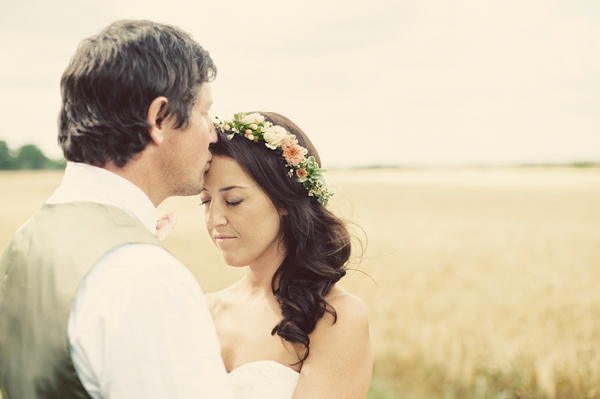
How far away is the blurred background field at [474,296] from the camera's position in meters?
6.41

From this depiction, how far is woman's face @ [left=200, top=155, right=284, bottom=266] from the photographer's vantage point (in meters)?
3.42

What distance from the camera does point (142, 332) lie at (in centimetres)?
167

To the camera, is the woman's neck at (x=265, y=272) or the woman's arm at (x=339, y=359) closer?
the woman's arm at (x=339, y=359)

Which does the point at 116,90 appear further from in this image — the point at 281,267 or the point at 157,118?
the point at 281,267

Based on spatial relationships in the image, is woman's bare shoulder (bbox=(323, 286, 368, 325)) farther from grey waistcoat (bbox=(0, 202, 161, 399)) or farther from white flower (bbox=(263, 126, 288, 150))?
grey waistcoat (bbox=(0, 202, 161, 399))

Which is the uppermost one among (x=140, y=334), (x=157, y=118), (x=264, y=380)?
(x=157, y=118)

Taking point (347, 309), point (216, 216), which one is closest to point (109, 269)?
point (216, 216)

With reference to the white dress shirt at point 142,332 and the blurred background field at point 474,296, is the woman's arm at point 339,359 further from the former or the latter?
the white dress shirt at point 142,332

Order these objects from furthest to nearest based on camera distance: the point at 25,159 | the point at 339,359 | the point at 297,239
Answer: the point at 25,159 < the point at 297,239 < the point at 339,359

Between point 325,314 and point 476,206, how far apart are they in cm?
2416

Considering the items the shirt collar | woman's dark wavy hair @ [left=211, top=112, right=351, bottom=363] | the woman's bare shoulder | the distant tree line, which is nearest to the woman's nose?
woman's dark wavy hair @ [left=211, top=112, right=351, bottom=363]

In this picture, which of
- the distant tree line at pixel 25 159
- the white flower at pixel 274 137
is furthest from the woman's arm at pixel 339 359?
the distant tree line at pixel 25 159

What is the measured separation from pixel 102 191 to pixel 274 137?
169 cm

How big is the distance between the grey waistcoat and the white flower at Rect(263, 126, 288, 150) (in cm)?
173
